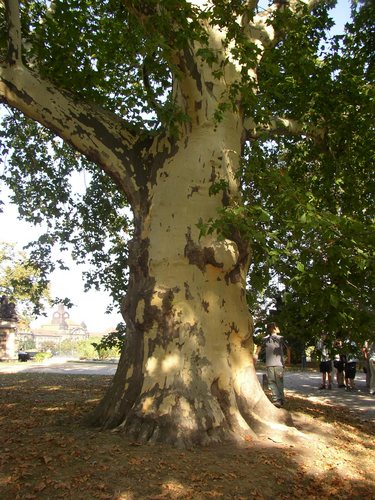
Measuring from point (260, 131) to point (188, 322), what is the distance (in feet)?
11.1

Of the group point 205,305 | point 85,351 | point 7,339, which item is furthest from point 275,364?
point 85,351

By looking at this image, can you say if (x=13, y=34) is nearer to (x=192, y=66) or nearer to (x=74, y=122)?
(x=74, y=122)

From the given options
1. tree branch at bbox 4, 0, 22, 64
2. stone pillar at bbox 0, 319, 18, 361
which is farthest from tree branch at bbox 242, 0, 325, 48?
stone pillar at bbox 0, 319, 18, 361

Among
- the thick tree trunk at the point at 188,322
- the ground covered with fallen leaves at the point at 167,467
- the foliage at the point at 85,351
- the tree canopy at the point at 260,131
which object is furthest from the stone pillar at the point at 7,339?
the thick tree trunk at the point at 188,322

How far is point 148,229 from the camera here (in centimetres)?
585

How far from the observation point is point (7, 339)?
27.6 metres

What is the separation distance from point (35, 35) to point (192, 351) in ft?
20.8

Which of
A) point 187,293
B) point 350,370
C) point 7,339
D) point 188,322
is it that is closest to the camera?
point 188,322

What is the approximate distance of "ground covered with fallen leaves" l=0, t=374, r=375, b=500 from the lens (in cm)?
371

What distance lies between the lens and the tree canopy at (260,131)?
17.7ft

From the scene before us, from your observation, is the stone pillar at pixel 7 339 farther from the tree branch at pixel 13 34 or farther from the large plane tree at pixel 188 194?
the tree branch at pixel 13 34

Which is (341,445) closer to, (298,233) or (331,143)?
(298,233)

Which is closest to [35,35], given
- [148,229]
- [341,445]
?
[148,229]

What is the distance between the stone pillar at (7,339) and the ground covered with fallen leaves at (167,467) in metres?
23.4
